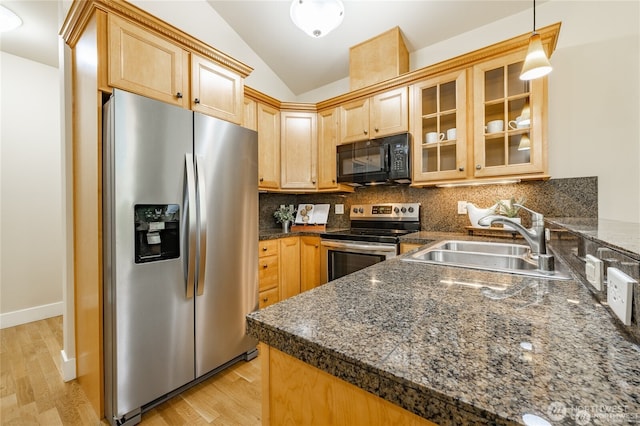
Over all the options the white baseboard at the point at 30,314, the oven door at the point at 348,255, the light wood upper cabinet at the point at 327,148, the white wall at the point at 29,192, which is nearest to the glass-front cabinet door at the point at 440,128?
the oven door at the point at 348,255

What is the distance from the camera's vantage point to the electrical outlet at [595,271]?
2.21ft

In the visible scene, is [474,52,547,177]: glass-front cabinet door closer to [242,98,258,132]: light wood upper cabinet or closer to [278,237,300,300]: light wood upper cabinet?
[278,237,300,300]: light wood upper cabinet

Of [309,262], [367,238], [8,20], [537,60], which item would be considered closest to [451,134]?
[537,60]

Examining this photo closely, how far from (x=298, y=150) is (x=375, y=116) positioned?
2.98 feet

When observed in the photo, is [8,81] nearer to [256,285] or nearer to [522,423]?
[256,285]

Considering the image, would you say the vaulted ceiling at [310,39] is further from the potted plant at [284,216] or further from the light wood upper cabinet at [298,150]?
the potted plant at [284,216]

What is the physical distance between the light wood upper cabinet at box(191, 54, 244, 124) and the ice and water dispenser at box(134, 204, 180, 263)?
78cm

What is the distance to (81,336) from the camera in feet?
5.66

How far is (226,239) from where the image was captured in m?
1.88

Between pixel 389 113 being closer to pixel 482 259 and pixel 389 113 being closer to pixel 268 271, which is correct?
pixel 482 259

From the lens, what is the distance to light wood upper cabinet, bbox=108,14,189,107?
4.92ft

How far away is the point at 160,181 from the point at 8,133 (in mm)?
2637

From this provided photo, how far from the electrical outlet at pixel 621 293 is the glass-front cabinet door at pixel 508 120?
1679 millimetres

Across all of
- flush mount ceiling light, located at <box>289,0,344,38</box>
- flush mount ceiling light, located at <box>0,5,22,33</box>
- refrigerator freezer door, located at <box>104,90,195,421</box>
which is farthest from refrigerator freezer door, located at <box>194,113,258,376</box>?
flush mount ceiling light, located at <box>0,5,22,33</box>
